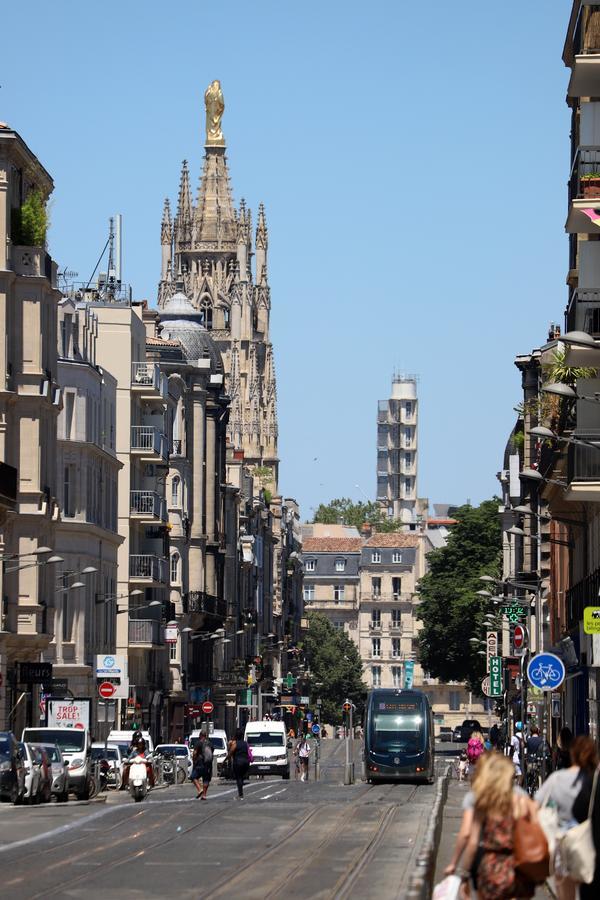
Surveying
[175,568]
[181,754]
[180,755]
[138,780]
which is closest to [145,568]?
[175,568]

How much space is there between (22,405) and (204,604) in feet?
160

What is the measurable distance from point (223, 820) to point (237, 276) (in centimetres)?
16219

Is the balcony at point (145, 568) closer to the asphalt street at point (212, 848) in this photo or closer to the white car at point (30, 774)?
the asphalt street at point (212, 848)

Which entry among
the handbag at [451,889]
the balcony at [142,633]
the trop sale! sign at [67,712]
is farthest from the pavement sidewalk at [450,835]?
the balcony at [142,633]

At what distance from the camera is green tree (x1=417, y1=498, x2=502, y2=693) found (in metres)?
119

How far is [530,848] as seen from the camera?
1359 centimetres

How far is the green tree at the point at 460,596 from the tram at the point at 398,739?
48763 mm

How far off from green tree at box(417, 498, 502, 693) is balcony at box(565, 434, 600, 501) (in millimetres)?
72247

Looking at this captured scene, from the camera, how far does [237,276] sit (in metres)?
197

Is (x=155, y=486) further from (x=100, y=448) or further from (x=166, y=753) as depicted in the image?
(x=166, y=753)

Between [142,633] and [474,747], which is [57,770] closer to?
[474,747]

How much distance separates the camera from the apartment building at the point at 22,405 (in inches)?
2286

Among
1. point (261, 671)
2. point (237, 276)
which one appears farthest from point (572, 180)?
point (237, 276)

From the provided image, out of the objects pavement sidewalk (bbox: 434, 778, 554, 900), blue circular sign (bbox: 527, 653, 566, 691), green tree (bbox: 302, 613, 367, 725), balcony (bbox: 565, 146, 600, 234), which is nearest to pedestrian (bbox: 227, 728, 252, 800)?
pavement sidewalk (bbox: 434, 778, 554, 900)
